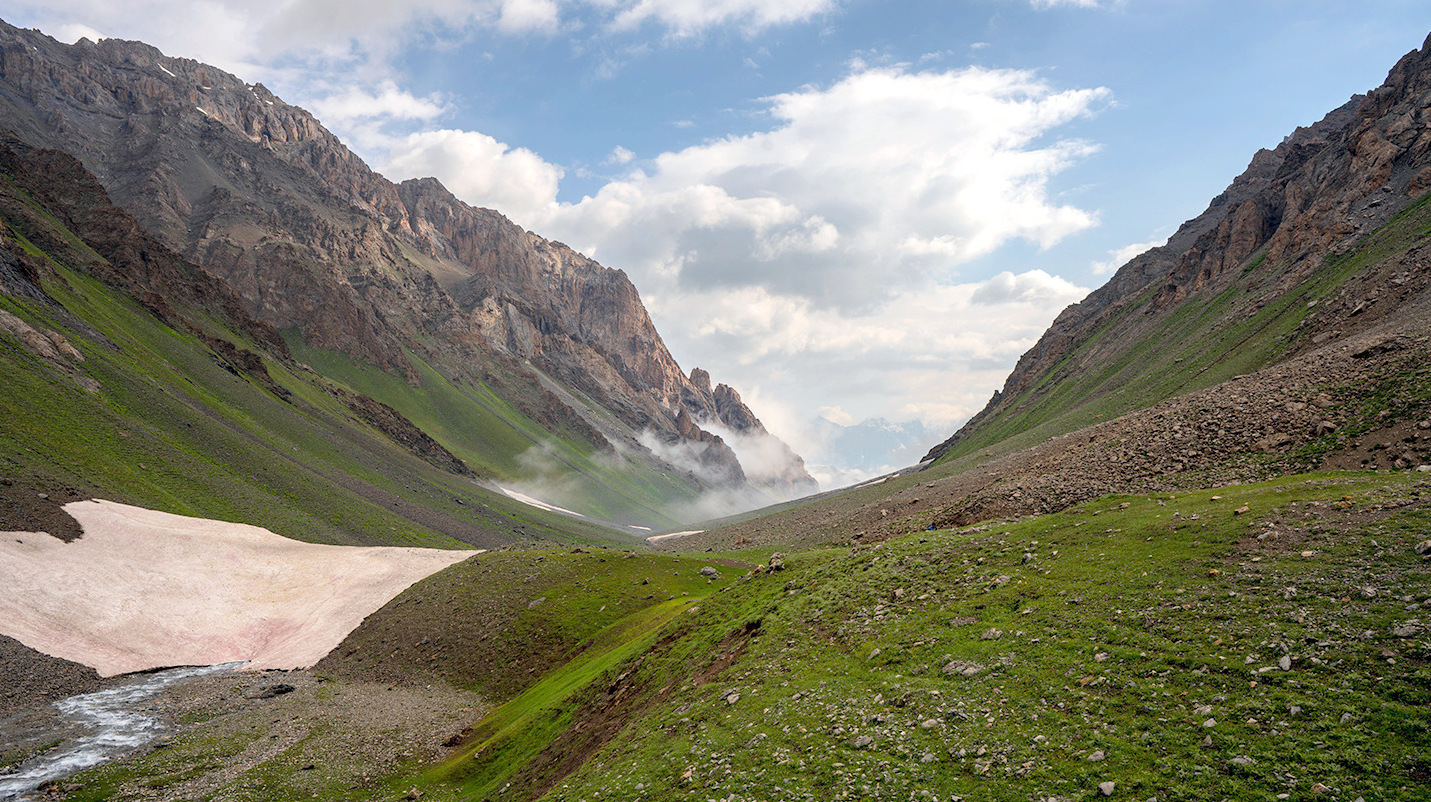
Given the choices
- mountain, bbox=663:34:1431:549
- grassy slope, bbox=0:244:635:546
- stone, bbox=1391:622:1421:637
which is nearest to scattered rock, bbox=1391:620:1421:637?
stone, bbox=1391:622:1421:637

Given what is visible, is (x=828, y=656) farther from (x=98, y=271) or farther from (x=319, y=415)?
(x=98, y=271)

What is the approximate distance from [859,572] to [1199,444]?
27.4 metres

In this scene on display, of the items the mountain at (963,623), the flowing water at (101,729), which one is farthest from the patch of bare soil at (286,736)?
the flowing water at (101,729)

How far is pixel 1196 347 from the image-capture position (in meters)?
99.0

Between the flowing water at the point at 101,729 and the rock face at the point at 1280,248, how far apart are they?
336 ft

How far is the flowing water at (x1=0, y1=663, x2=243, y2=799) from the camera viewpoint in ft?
103

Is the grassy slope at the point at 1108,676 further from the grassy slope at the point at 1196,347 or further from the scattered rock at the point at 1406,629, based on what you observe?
the grassy slope at the point at 1196,347

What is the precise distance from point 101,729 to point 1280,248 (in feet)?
537

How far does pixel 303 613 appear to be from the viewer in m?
64.3

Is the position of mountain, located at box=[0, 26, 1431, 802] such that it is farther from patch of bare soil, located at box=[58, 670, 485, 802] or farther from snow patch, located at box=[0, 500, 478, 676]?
snow patch, located at box=[0, 500, 478, 676]

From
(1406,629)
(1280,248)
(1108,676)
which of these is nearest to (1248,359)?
(1280,248)

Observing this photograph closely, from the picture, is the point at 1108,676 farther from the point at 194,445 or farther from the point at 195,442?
the point at 195,442

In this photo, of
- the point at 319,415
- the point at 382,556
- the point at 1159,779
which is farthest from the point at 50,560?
the point at 319,415

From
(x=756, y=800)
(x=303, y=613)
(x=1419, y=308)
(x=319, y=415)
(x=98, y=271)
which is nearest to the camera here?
(x=756, y=800)
